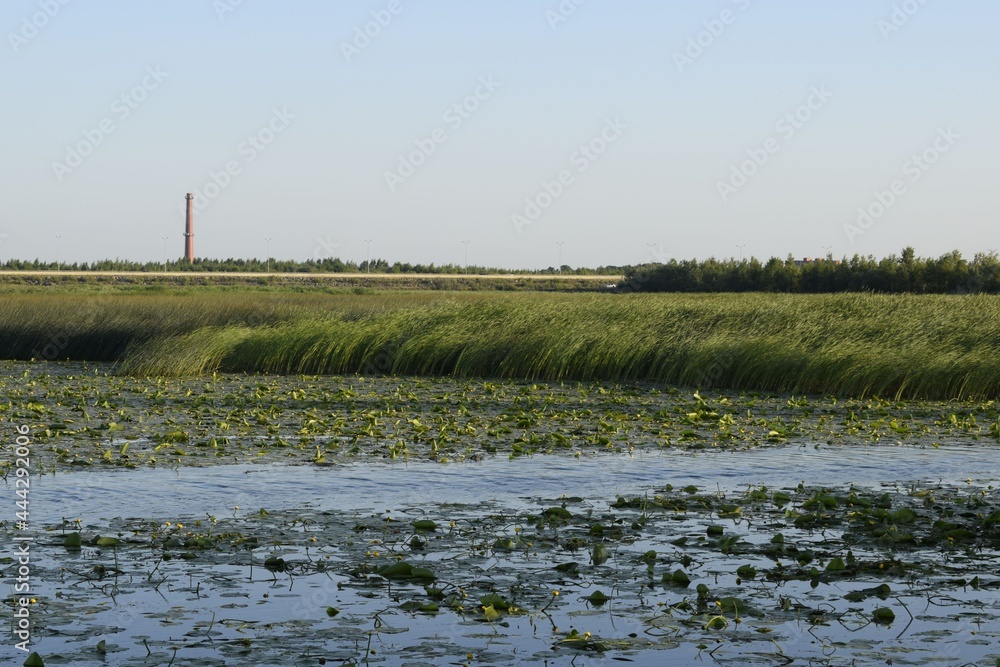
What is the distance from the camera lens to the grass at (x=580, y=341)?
64.0 ft

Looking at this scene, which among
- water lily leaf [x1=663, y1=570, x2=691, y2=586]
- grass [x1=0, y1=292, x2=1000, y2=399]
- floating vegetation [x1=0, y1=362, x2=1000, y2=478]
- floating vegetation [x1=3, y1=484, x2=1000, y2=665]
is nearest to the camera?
floating vegetation [x1=3, y1=484, x2=1000, y2=665]

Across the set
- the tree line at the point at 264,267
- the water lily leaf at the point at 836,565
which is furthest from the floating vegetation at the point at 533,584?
the tree line at the point at 264,267

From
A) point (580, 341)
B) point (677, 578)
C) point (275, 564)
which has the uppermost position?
point (580, 341)

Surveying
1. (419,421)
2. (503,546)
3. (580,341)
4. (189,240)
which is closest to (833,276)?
(580,341)

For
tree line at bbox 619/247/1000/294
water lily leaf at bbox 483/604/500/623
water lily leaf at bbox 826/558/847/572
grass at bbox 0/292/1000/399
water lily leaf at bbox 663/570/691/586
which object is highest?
tree line at bbox 619/247/1000/294

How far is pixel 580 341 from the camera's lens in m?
22.2

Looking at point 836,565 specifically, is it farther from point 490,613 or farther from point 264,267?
point 264,267

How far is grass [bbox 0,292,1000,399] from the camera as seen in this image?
1950 centimetres

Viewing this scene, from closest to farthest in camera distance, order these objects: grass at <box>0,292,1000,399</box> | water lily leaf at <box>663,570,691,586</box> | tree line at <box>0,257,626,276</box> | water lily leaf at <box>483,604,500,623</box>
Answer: water lily leaf at <box>483,604,500,623</box>
water lily leaf at <box>663,570,691,586</box>
grass at <box>0,292,1000,399</box>
tree line at <box>0,257,626,276</box>

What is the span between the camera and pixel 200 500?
9336 mm

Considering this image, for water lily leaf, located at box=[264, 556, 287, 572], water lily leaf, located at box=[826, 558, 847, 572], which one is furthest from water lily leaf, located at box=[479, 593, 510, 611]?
water lily leaf, located at box=[826, 558, 847, 572]

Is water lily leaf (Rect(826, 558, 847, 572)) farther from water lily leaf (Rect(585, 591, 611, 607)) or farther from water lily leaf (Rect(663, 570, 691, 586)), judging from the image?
water lily leaf (Rect(585, 591, 611, 607))

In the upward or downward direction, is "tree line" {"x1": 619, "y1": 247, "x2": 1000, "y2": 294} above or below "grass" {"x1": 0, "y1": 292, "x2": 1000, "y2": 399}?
above

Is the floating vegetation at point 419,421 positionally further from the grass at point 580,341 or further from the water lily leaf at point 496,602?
the water lily leaf at point 496,602
